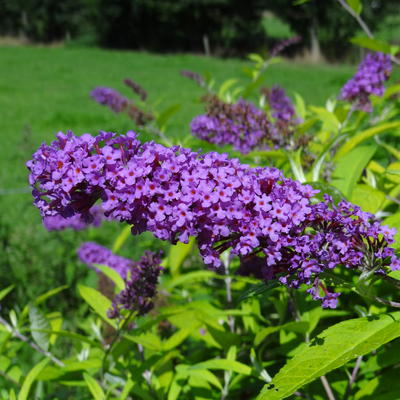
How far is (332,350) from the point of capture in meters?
1.04

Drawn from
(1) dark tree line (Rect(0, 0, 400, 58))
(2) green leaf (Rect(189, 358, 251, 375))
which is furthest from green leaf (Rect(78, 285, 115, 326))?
(1) dark tree line (Rect(0, 0, 400, 58))

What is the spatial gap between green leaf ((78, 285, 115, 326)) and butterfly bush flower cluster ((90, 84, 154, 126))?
1.26m

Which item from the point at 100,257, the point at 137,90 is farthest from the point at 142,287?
the point at 137,90

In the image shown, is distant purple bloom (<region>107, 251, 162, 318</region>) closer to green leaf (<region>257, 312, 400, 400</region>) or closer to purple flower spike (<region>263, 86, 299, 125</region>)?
green leaf (<region>257, 312, 400, 400</region>)

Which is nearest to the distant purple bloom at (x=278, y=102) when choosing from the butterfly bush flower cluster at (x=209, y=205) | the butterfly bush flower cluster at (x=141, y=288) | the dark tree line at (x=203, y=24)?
the butterfly bush flower cluster at (x=141, y=288)

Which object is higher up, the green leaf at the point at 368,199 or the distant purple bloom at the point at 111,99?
the distant purple bloom at the point at 111,99

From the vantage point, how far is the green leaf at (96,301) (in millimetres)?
1689

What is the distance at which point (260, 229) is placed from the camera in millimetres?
1030

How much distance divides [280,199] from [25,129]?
11.9ft

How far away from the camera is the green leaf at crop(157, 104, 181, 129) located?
102 inches

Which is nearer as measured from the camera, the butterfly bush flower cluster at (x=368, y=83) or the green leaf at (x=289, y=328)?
the green leaf at (x=289, y=328)

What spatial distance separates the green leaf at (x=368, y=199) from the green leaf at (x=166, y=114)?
3.74 ft

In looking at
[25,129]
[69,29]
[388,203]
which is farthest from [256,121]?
[69,29]

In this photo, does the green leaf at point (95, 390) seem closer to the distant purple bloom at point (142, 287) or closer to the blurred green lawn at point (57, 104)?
the distant purple bloom at point (142, 287)
